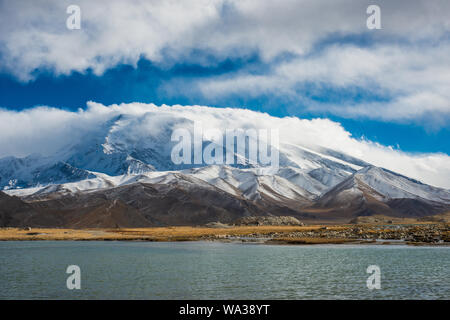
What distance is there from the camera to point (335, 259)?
2756 inches
